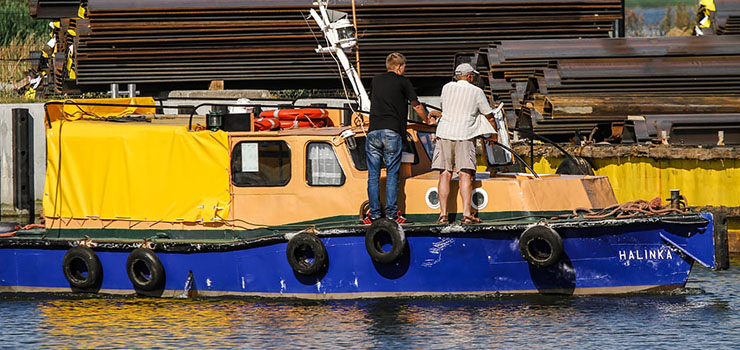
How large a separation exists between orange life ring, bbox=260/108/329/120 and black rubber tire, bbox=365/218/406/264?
1.97 meters

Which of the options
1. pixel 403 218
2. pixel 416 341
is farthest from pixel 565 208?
pixel 416 341

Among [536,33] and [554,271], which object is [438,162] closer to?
[554,271]

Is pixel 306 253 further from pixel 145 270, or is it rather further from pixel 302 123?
pixel 145 270

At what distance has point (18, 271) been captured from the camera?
45.6 ft

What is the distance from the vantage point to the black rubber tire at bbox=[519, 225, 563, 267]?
11.8 metres

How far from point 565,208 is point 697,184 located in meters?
4.54

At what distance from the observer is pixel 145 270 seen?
43.7 feet

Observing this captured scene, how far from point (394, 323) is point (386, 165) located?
5.77ft

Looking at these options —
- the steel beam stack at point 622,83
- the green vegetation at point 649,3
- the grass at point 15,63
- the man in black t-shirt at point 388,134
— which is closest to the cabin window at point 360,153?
the man in black t-shirt at point 388,134

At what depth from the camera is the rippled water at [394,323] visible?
35.8 feet

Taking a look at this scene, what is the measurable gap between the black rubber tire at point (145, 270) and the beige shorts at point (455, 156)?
123 inches

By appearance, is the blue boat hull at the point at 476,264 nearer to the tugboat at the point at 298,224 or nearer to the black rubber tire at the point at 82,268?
the tugboat at the point at 298,224

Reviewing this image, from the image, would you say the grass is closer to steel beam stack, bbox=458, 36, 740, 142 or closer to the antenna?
steel beam stack, bbox=458, 36, 740, 142

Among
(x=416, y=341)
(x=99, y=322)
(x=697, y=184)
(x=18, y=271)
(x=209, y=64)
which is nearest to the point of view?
(x=416, y=341)
